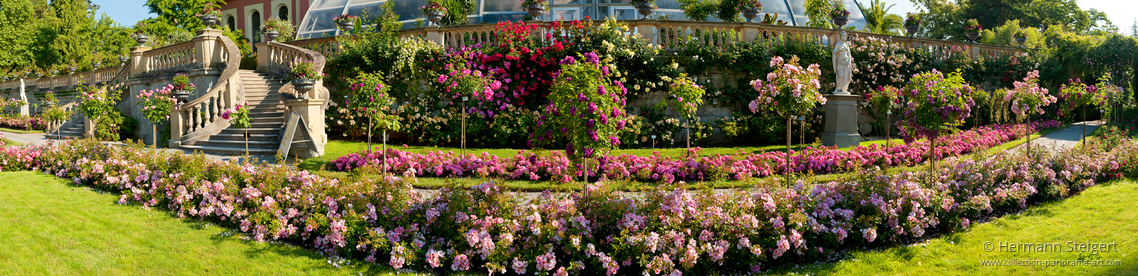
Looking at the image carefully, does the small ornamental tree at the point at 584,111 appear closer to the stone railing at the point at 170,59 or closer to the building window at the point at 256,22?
the stone railing at the point at 170,59

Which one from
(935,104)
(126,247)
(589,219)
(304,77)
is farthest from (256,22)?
(935,104)

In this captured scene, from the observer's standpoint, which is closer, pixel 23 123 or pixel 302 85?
pixel 302 85

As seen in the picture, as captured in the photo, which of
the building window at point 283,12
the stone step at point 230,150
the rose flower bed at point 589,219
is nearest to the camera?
the rose flower bed at point 589,219

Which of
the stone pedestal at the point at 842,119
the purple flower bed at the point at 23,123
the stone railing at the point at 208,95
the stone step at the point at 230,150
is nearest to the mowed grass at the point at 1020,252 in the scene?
the stone pedestal at the point at 842,119

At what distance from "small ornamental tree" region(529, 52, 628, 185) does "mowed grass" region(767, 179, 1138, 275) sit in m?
1.96

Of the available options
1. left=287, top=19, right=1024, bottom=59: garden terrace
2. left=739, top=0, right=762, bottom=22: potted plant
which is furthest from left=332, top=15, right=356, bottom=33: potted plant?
left=739, top=0, right=762, bottom=22: potted plant

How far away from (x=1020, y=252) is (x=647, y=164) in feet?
15.5

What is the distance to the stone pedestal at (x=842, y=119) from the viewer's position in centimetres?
1351

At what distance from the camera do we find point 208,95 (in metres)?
13.9

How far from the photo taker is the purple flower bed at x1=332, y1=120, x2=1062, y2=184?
8.93m

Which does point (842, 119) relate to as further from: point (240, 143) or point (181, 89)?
point (181, 89)

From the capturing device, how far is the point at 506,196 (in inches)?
209

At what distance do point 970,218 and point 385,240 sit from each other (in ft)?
18.8

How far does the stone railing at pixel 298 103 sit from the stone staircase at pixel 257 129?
51cm
